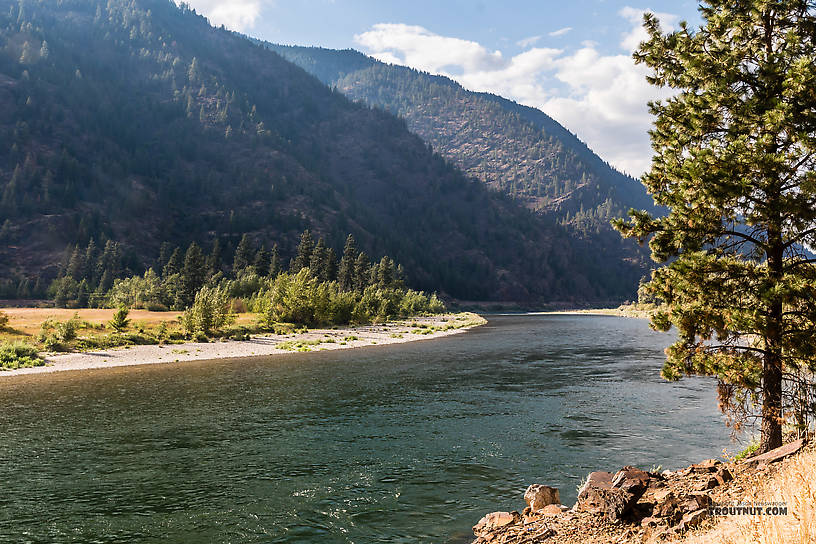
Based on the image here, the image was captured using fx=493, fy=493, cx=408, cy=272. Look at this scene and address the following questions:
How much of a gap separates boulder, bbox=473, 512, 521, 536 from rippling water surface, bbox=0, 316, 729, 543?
52cm

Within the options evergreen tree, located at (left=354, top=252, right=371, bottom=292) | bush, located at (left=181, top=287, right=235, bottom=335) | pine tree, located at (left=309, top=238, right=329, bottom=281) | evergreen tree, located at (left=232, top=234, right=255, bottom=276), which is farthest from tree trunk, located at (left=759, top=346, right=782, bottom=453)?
evergreen tree, located at (left=232, top=234, right=255, bottom=276)

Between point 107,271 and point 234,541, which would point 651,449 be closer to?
point 234,541

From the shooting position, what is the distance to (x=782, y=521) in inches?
253

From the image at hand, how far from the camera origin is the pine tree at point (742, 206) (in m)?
12.3

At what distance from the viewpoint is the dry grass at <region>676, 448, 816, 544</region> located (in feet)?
17.6

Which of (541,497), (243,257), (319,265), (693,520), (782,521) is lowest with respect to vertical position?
(541,497)

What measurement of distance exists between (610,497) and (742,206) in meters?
8.58

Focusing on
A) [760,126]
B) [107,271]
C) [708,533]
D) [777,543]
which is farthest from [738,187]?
[107,271]

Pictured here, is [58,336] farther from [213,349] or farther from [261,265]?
[261,265]

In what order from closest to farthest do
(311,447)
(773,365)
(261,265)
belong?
(773,365) < (311,447) < (261,265)

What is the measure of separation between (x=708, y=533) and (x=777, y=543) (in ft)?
11.1

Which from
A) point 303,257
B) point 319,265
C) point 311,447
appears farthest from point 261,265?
point 311,447

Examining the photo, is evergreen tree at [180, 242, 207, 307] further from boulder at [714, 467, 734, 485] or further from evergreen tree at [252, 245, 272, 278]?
boulder at [714, 467, 734, 485]

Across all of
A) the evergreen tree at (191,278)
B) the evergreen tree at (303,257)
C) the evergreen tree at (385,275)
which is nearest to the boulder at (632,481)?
the evergreen tree at (191,278)
